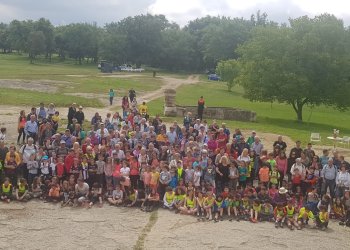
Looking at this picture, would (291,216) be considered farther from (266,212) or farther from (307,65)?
(307,65)

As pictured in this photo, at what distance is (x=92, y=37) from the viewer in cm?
9075

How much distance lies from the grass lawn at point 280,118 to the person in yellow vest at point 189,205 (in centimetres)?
1342

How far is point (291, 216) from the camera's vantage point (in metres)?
13.6

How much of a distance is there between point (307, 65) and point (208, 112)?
9742mm

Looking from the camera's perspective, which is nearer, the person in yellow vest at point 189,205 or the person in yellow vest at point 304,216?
the person in yellow vest at point 304,216

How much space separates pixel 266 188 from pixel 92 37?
80528 mm

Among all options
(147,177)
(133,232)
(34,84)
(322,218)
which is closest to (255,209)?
(322,218)

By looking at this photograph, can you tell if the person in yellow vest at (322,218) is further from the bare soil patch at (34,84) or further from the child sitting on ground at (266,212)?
the bare soil patch at (34,84)

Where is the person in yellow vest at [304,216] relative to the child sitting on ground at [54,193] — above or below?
above

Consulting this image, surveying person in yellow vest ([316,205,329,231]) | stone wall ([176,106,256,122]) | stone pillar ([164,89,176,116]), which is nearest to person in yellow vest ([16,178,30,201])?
person in yellow vest ([316,205,329,231])

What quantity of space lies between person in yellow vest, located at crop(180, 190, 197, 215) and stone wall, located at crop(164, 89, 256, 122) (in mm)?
17440

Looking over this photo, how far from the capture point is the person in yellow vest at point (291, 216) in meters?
13.4

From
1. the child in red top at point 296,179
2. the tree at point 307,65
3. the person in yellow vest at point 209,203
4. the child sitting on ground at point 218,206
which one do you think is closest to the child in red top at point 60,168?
the person in yellow vest at point 209,203

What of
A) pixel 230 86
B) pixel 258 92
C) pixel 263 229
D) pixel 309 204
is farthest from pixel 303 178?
pixel 230 86
